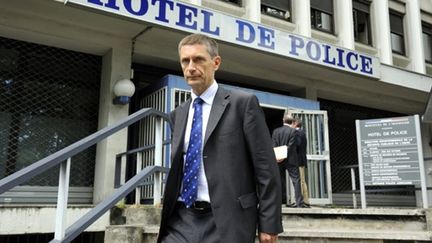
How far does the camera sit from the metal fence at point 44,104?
7.29m

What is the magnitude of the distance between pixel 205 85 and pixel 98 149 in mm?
5912

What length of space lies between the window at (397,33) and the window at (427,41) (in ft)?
4.08

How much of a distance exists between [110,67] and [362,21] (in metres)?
7.62

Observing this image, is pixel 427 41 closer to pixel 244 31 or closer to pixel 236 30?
pixel 244 31

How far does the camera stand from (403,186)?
705cm

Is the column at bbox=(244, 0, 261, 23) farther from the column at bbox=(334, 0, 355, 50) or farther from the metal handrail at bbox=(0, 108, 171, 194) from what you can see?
the metal handrail at bbox=(0, 108, 171, 194)

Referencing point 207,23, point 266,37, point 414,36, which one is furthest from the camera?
point 414,36

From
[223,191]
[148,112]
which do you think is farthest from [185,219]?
[148,112]

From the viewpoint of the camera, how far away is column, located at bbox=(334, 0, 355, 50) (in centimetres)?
1085

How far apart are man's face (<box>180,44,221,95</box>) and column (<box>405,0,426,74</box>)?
11.5m

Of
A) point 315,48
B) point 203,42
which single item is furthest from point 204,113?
point 315,48

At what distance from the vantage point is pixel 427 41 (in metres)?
14.0

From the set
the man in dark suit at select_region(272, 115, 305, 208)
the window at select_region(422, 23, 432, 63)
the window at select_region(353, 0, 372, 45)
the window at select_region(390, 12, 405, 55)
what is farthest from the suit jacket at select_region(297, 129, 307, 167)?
the window at select_region(422, 23, 432, 63)

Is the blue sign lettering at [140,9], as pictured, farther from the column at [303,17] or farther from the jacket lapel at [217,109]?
the jacket lapel at [217,109]
